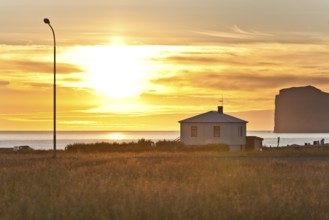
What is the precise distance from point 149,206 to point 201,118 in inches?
2220

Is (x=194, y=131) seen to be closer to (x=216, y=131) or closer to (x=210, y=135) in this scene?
(x=210, y=135)

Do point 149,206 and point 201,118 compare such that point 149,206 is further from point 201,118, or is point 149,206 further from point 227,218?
point 201,118

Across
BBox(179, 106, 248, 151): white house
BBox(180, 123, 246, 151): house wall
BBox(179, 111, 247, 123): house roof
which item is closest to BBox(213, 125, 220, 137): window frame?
BBox(179, 106, 248, 151): white house

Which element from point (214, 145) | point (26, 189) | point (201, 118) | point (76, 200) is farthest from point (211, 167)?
point (201, 118)

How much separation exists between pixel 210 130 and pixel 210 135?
0.54 metres

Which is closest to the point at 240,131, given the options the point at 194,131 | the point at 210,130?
the point at 210,130

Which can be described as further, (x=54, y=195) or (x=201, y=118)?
(x=201, y=118)

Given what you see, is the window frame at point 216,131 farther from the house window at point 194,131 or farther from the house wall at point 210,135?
the house window at point 194,131

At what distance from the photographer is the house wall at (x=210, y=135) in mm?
69562

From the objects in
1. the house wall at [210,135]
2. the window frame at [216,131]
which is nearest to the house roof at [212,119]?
the house wall at [210,135]

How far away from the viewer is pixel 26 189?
708 inches

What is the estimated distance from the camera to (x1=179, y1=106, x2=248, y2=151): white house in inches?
2741

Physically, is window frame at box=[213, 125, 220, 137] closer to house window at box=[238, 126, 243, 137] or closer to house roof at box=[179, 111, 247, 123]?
house roof at box=[179, 111, 247, 123]

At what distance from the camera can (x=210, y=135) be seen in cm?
6975
